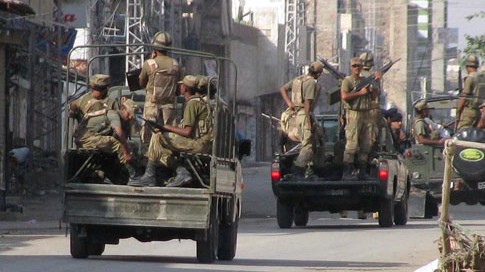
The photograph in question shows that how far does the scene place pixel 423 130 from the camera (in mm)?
26141

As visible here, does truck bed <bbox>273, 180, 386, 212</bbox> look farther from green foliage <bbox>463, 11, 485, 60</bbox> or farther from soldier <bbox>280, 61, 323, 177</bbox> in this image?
green foliage <bbox>463, 11, 485, 60</bbox>

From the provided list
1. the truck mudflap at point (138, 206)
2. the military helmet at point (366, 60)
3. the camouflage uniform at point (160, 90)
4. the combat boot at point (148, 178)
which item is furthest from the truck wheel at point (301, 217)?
the truck mudflap at point (138, 206)

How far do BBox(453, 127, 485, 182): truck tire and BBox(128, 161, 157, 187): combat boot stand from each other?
7.20 meters

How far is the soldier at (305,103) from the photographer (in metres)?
22.0

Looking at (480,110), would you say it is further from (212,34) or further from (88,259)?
(212,34)

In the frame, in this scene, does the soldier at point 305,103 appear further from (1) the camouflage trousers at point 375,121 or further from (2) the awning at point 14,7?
(2) the awning at point 14,7

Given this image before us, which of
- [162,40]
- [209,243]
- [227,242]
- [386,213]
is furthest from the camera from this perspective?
[386,213]

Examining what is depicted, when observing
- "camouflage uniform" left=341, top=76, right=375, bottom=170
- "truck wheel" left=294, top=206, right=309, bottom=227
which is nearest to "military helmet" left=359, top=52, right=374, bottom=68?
"camouflage uniform" left=341, top=76, right=375, bottom=170

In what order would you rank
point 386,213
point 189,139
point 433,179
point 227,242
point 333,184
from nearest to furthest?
point 189,139
point 227,242
point 333,184
point 386,213
point 433,179

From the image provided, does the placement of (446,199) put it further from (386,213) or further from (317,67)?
(386,213)

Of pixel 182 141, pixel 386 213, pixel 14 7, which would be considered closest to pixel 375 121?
pixel 386 213

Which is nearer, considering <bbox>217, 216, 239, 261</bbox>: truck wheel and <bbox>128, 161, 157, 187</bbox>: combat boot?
<bbox>128, 161, 157, 187</bbox>: combat boot

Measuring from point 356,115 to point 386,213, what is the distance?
1.73m

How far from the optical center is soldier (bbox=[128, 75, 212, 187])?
1538 centimetres
